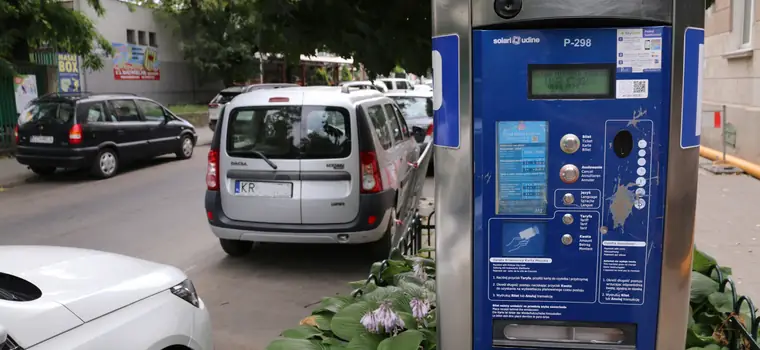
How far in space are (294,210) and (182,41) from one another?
2574cm

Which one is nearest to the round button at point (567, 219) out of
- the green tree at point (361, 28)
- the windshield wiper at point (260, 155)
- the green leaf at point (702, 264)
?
the green tree at point (361, 28)

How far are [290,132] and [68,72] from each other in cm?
1881

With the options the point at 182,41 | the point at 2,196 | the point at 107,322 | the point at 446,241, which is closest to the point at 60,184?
the point at 2,196

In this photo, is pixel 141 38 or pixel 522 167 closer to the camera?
pixel 522 167

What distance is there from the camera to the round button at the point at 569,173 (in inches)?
85.4

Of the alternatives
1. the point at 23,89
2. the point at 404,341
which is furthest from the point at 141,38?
the point at 404,341

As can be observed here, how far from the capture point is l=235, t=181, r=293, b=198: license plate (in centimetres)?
641

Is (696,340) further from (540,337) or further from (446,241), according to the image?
(446,241)

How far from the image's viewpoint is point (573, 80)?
7.04 ft

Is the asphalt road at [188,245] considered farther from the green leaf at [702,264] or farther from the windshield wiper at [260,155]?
the green leaf at [702,264]

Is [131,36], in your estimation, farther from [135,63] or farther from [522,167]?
[522,167]

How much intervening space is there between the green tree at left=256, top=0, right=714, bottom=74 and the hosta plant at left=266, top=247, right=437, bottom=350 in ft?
3.57

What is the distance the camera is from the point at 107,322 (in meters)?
2.88

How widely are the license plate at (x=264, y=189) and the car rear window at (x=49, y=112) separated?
716 centimetres
